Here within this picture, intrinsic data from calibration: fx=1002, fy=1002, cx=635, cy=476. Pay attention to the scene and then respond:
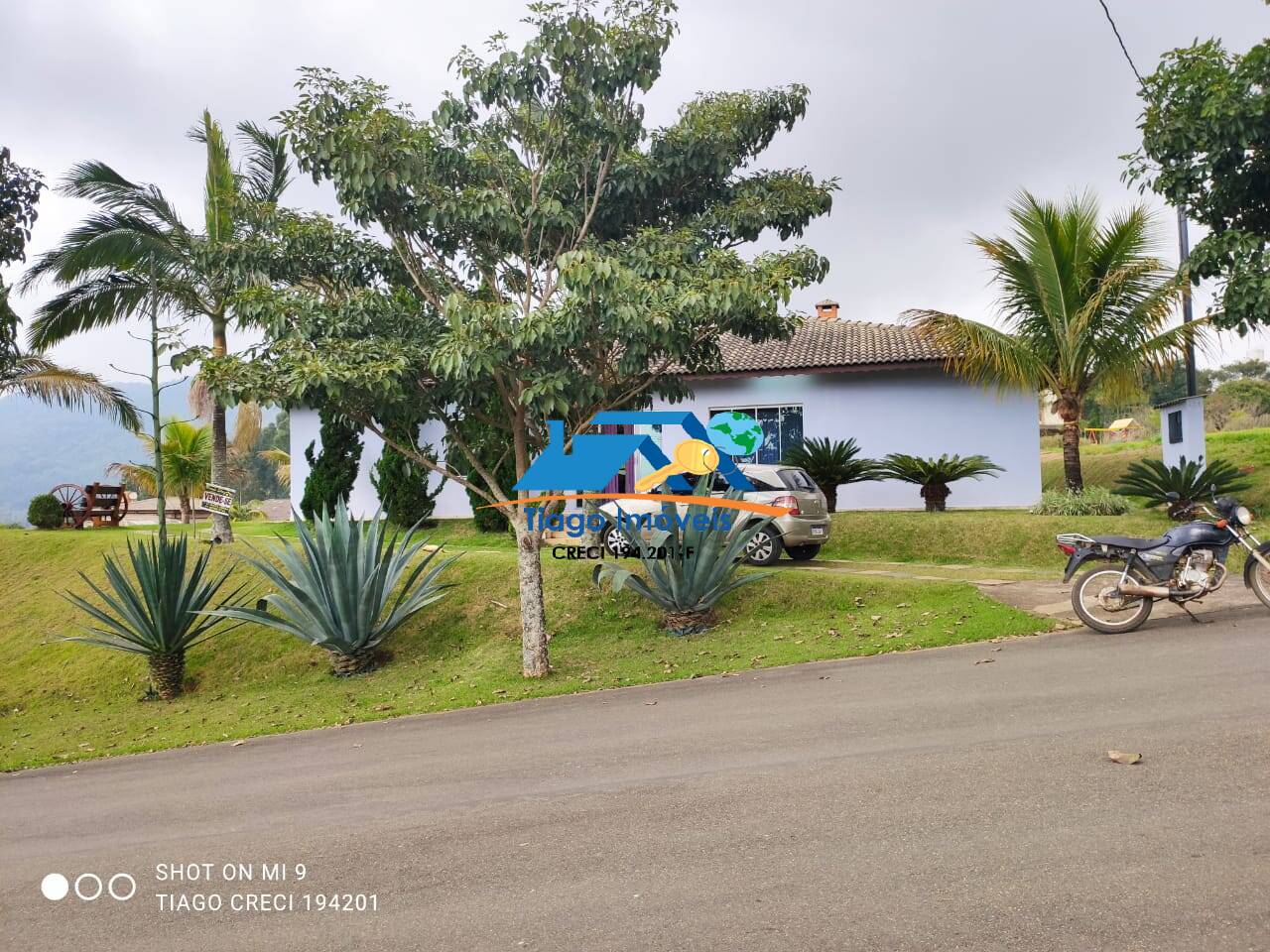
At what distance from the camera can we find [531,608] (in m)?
10.7

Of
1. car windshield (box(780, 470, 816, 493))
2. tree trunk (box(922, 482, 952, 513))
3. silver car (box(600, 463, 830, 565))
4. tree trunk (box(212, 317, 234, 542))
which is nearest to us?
silver car (box(600, 463, 830, 565))

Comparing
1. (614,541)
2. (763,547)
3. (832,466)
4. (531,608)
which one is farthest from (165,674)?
(832,466)

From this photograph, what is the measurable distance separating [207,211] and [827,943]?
16.9m

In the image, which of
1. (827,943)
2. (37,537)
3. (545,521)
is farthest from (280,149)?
(827,943)

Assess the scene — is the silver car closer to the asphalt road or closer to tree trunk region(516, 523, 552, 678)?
tree trunk region(516, 523, 552, 678)

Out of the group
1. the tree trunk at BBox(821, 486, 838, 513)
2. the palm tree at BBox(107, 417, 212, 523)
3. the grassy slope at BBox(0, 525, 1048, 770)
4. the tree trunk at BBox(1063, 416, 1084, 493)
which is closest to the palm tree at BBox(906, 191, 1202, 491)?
the tree trunk at BBox(1063, 416, 1084, 493)

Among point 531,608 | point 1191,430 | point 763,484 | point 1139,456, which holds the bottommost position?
point 531,608

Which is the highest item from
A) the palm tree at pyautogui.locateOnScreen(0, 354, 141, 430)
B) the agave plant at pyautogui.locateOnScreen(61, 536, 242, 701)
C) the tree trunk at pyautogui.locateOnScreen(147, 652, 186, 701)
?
the palm tree at pyautogui.locateOnScreen(0, 354, 141, 430)

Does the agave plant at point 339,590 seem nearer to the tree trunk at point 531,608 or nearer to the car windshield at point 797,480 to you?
the tree trunk at point 531,608

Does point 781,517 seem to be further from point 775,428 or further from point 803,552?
point 775,428

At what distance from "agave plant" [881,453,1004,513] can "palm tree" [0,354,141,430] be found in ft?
51.1

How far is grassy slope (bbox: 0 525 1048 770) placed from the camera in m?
9.81

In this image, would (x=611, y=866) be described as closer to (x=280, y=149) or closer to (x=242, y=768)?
(x=242, y=768)

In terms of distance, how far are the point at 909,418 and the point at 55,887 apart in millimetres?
17297
